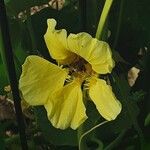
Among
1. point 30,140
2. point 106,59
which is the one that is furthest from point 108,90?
point 30,140

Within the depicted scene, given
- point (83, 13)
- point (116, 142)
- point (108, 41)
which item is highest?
point (83, 13)

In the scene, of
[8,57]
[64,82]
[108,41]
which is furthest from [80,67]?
[108,41]

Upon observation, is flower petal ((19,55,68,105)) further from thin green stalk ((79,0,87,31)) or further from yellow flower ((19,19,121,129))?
thin green stalk ((79,0,87,31))

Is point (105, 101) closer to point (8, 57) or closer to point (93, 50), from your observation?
point (93, 50)

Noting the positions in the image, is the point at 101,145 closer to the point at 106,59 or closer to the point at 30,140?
the point at 30,140

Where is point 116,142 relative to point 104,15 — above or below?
below

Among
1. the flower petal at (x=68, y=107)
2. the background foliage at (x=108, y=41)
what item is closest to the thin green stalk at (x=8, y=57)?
the background foliage at (x=108, y=41)
